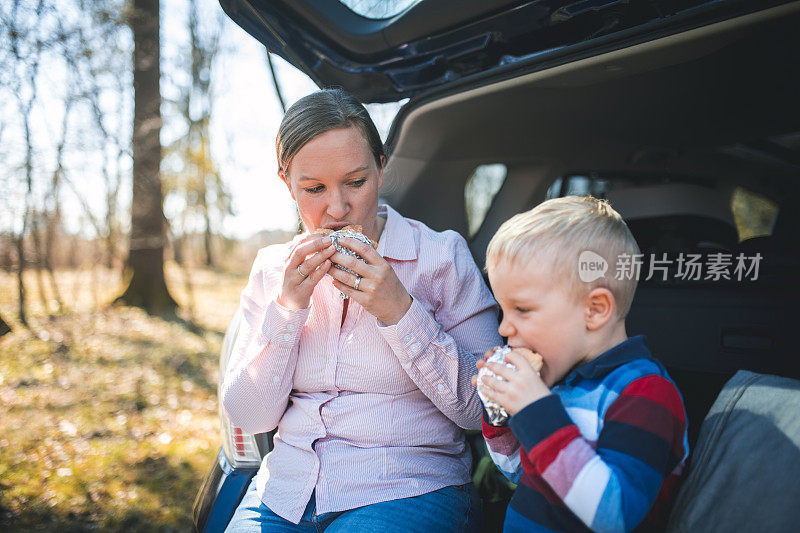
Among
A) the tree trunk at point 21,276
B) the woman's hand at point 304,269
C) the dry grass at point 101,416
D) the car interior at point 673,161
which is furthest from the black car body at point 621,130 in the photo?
the tree trunk at point 21,276

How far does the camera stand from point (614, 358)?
110 centimetres

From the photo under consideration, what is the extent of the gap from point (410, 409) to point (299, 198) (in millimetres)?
730

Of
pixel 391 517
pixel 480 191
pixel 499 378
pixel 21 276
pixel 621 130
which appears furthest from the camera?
pixel 21 276

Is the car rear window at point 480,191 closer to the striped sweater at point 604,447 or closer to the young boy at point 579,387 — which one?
the young boy at point 579,387

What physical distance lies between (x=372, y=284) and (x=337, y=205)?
0.31 m

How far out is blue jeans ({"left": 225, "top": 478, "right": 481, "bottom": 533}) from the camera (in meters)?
1.34

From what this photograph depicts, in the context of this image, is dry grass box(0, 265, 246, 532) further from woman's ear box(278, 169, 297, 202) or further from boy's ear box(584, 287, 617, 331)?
boy's ear box(584, 287, 617, 331)

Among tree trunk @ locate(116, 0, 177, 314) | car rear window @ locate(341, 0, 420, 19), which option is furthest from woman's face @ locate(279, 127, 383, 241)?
tree trunk @ locate(116, 0, 177, 314)

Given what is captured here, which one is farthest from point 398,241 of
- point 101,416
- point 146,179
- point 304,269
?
point 146,179

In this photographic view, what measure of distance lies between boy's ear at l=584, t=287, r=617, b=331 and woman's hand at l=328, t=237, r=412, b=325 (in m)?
0.50

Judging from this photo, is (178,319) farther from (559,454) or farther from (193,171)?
(559,454)

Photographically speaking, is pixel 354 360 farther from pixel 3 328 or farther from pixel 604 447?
pixel 3 328

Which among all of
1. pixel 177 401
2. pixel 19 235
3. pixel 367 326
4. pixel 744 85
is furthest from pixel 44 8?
pixel 744 85

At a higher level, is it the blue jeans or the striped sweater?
the striped sweater
